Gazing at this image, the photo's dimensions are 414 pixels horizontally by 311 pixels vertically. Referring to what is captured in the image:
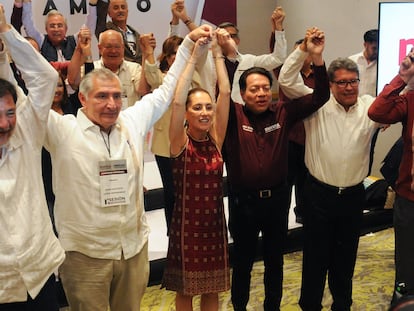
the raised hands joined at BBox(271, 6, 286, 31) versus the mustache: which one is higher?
the raised hands joined at BBox(271, 6, 286, 31)

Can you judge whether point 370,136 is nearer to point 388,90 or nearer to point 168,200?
point 388,90

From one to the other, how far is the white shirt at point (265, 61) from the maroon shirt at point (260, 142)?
4.50 ft

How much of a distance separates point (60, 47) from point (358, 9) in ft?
10.9

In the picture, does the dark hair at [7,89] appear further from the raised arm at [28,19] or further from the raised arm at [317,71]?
the raised arm at [28,19]

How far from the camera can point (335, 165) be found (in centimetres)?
292

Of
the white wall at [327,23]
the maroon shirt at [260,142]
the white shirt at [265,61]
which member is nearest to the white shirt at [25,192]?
the maroon shirt at [260,142]

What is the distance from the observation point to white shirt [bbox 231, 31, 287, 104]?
13.9 feet

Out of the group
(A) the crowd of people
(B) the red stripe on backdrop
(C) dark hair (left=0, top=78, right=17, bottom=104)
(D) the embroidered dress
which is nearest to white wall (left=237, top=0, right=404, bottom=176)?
(B) the red stripe on backdrop

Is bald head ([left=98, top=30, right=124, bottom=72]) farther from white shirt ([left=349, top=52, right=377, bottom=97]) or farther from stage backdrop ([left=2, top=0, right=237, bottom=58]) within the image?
white shirt ([left=349, top=52, right=377, bottom=97])

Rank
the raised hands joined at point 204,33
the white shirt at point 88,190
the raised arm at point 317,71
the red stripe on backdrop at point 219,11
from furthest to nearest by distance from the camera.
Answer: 1. the red stripe on backdrop at point 219,11
2. the raised arm at point 317,71
3. the raised hands joined at point 204,33
4. the white shirt at point 88,190

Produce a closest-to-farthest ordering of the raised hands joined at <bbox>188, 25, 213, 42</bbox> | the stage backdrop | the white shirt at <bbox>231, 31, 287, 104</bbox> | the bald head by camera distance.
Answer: the raised hands joined at <bbox>188, 25, 213, 42</bbox> → the bald head → the white shirt at <bbox>231, 31, 287, 104</bbox> → the stage backdrop

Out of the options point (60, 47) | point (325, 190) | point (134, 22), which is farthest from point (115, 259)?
point (134, 22)

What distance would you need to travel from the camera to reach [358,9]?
19.0 feet

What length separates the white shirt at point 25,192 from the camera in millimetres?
1893
